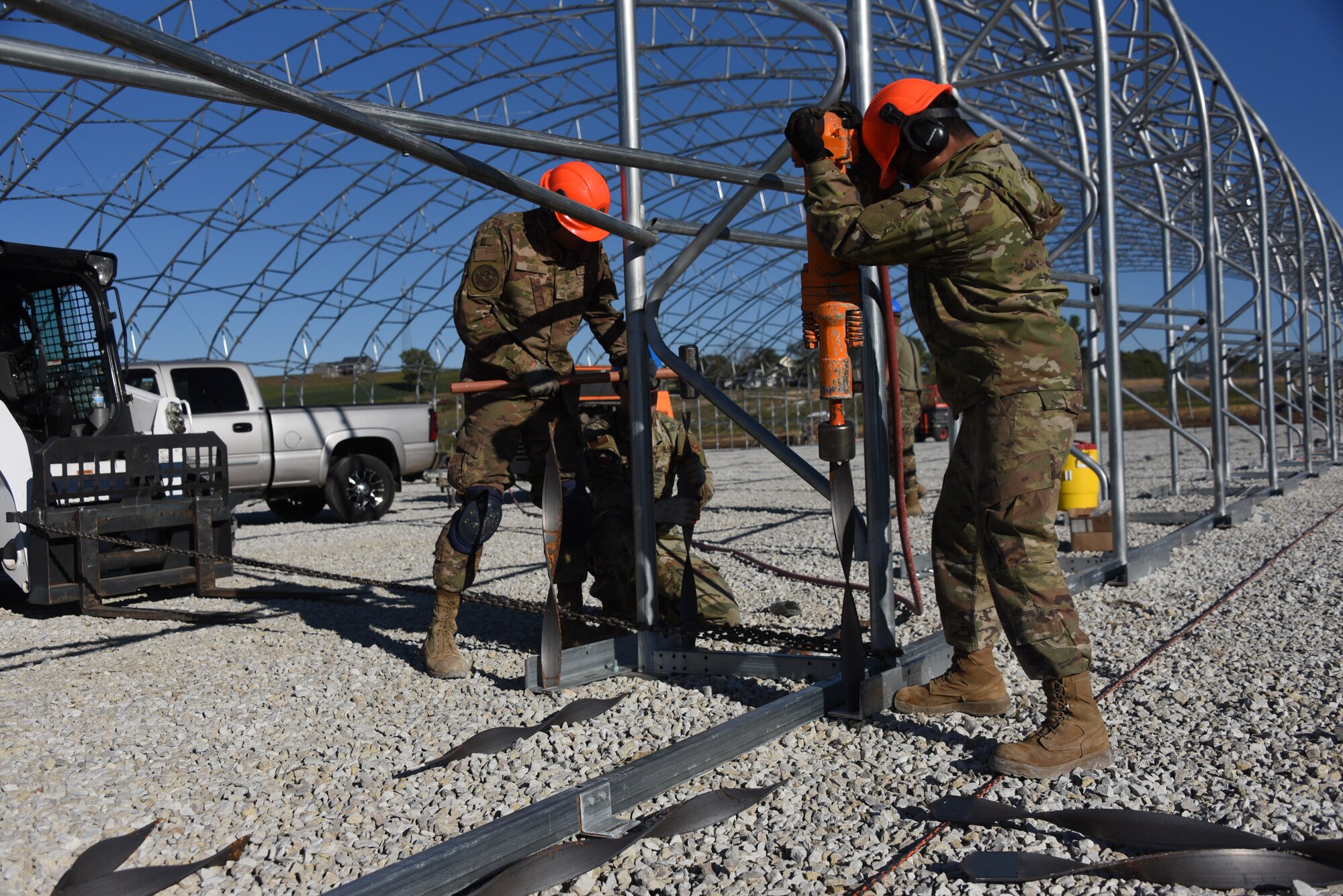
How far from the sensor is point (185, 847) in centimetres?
255

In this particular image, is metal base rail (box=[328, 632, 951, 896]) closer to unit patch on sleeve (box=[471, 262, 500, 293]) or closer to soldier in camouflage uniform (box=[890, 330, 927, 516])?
unit patch on sleeve (box=[471, 262, 500, 293])

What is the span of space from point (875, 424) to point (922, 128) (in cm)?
100

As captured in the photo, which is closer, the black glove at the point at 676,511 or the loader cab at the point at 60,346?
the black glove at the point at 676,511

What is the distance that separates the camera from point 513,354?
4.24 metres

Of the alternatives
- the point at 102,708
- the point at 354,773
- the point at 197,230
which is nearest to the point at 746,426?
the point at 354,773

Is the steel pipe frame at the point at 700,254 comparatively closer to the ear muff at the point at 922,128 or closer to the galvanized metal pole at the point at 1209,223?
the ear muff at the point at 922,128

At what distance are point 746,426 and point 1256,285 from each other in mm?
10042

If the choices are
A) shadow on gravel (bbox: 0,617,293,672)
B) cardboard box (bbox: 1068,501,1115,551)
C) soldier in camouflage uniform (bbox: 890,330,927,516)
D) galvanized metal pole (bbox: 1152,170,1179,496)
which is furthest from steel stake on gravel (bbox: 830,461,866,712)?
galvanized metal pole (bbox: 1152,170,1179,496)

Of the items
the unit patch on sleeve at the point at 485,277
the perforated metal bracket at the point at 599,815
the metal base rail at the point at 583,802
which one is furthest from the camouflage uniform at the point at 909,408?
the perforated metal bracket at the point at 599,815

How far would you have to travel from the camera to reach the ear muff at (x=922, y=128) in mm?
2945

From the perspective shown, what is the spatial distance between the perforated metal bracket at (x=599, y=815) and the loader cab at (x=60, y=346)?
20.6ft

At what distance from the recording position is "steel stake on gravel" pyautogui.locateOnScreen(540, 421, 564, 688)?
3.75 m

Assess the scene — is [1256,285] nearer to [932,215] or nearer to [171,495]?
[932,215]

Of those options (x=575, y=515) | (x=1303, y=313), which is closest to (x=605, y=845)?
(x=575, y=515)
